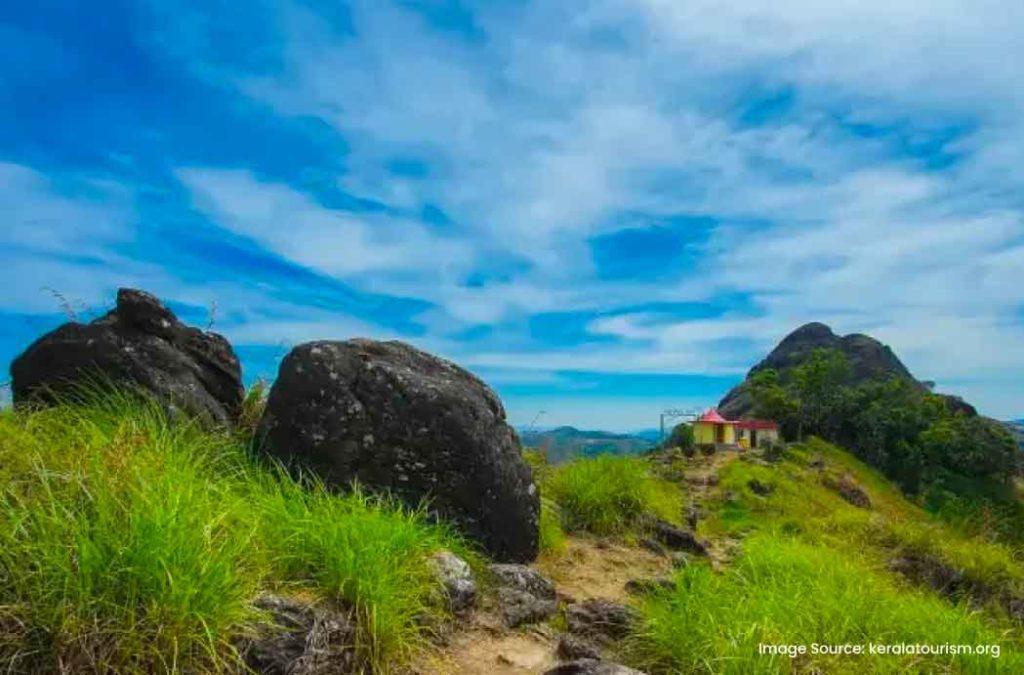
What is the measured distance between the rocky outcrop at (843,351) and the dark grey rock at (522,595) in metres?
98.5

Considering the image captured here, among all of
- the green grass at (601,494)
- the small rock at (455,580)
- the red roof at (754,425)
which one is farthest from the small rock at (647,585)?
the red roof at (754,425)

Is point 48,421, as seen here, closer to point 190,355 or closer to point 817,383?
point 190,355

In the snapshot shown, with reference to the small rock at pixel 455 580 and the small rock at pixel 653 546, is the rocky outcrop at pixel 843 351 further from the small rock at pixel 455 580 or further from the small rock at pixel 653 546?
the small rock at pixel 455 580

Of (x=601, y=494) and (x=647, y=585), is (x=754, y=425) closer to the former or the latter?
(x=601, y=494)

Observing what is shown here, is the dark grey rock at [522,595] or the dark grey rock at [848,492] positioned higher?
the dark grey rock at [848,492]

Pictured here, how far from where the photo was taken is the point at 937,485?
64.3 metres

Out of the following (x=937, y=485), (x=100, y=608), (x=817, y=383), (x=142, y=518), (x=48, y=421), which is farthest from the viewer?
(x=817, y=383)

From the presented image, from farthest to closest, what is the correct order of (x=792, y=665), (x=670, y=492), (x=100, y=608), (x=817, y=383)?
(x=817, y=383) < (x=670, y=492) < (x=792, y=665) < (x=100, y=608)

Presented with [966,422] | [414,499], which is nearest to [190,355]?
[414,499]

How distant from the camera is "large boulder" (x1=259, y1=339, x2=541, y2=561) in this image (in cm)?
868

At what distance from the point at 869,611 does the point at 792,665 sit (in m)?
1.69

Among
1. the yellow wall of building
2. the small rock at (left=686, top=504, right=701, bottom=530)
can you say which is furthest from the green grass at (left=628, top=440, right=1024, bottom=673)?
the yellow wall of building

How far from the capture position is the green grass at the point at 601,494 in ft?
40.7

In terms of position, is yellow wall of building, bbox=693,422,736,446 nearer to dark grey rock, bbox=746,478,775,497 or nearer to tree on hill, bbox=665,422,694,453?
tree on hill, bbox=665,422,694,453
